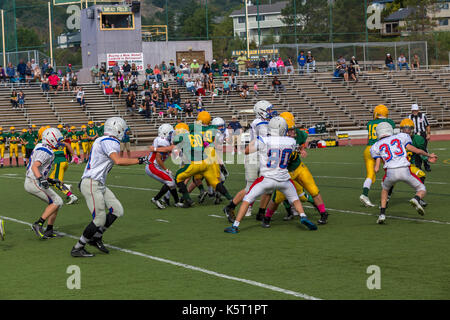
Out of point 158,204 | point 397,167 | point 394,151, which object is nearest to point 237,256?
point 397,167

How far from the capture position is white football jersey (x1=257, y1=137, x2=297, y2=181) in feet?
32.0

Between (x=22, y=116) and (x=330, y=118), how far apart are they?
621 inches

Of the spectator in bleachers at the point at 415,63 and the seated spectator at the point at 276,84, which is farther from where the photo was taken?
the spectator in bleachers at the point at 415,63

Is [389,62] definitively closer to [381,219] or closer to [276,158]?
[381,219]

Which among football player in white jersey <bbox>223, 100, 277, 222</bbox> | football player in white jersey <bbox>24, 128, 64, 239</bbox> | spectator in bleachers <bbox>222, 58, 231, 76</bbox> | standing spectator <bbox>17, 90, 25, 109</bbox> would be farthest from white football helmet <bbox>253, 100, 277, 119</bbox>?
spectator in bleachers <bbox>222, 58, 231, 76</bbox>

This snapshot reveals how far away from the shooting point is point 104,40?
1619 inches

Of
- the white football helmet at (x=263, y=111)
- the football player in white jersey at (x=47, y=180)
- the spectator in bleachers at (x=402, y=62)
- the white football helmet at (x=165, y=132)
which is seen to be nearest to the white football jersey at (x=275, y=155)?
the white football helmet at (x=263, y=111)

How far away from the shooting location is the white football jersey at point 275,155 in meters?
9.74

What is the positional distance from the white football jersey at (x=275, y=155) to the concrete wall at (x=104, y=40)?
32608mm

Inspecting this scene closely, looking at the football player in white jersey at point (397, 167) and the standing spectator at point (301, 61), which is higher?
the standing spectator at point (301, 61)

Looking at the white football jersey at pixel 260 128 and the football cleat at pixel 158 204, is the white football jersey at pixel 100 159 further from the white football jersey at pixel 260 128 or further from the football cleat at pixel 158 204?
the football cleat at pixel 158 204

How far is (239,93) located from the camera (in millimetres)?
38281
